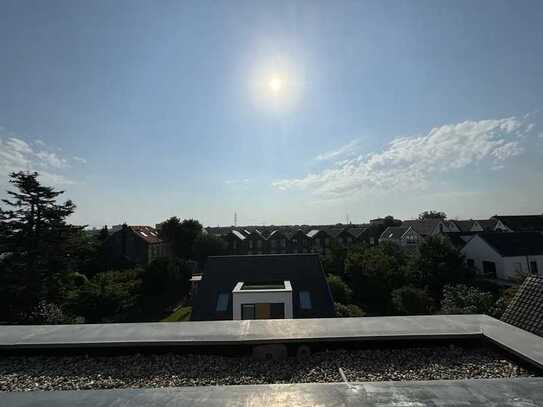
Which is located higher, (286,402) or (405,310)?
(286,402)

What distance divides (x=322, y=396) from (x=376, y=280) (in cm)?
1996

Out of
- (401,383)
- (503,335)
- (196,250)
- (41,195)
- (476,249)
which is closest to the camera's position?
(401,383)

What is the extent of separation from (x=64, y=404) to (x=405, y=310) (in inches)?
678

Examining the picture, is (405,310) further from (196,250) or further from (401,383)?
Result: (196,250)

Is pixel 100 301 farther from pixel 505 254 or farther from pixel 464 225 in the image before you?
pixel 464 225

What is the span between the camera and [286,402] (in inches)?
106

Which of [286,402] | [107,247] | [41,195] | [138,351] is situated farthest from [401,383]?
[107,247]

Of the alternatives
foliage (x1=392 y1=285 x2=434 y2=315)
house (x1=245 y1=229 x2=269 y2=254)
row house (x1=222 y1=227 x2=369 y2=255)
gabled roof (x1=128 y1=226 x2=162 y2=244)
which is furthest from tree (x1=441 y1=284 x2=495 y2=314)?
house (x1=245 y1=229 x2=269 y2=254)

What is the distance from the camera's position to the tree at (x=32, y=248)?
1580cm

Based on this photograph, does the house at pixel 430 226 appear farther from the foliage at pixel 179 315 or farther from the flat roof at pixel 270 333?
the flat roof at pixel 270 333

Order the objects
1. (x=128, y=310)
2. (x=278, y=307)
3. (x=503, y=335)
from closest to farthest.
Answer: (x=503, y=335)
(x=278, y=307)
(x=128, y=310)

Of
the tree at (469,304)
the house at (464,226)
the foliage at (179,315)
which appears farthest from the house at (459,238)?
the foliage at (179,315)

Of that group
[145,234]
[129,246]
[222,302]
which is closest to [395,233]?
[222,302]

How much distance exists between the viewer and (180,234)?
1563 inches
